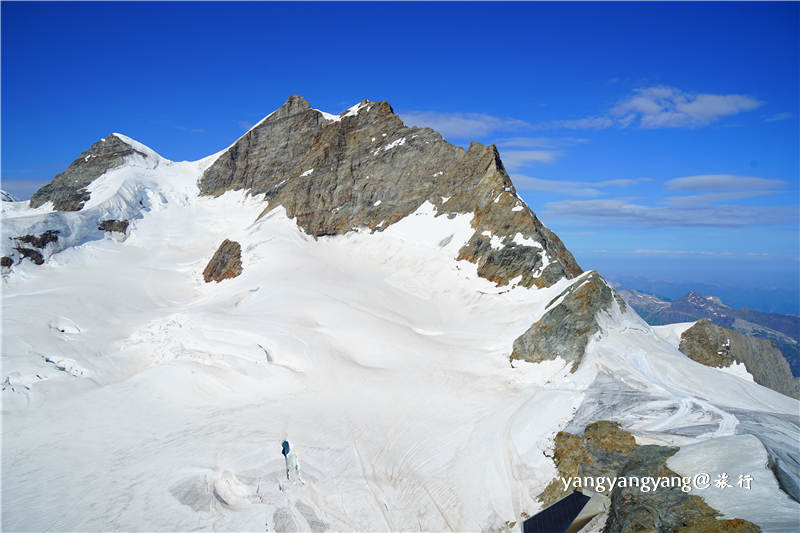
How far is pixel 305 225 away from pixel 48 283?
64.5 ft

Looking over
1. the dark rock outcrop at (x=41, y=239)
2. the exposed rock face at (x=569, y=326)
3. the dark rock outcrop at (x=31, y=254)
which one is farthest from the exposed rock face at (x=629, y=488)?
the dark rock outcrop at (x=41, y=239)

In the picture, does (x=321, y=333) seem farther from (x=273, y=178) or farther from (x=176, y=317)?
(x=273, y=178)

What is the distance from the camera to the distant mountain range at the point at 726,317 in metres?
127

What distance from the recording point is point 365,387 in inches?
681

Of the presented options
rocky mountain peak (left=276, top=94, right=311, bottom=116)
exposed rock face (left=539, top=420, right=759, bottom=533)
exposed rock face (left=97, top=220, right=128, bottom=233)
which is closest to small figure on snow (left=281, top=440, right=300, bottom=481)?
exposed rock face (left=539, top=420, right=759, bottom=533)

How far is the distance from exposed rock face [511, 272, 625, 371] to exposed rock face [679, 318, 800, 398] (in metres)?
7.87

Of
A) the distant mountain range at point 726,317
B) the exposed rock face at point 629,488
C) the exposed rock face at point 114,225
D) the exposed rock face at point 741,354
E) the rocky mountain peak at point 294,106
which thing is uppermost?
the rocky mountain peak at point 294,106

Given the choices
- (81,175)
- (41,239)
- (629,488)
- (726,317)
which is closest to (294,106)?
(81,175)

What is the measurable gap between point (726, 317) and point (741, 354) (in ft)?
548

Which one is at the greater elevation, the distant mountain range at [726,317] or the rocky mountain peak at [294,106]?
the rocky mountain peak at [294,106]

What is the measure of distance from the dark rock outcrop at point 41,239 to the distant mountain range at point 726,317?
125957mm

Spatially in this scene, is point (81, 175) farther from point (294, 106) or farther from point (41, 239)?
point (294, 106)

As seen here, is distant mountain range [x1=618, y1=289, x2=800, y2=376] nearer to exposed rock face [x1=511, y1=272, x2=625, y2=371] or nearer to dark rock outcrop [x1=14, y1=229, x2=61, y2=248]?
exposed rock face [x1=511, y1=272, x2=625, y2=371]

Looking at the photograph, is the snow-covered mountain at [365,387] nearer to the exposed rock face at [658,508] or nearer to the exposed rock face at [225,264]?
the exposed rock face at [658,508]
